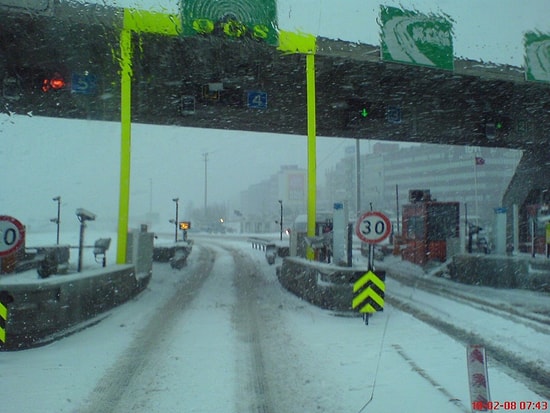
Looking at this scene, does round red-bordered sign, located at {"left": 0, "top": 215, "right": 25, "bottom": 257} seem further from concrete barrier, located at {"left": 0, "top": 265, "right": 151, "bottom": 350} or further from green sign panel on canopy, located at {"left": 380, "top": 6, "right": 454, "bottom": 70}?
green sign panel on canopy, located at {"left": 380, "top": 6, "right": 454, "bottom": 70}

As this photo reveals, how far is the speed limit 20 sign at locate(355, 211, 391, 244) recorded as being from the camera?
9.59 m

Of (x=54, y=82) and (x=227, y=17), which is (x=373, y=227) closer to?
(x=227, y=17)

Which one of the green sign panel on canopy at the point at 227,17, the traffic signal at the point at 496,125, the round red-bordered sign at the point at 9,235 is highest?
the green sign panel on canopy at the point at 227,17

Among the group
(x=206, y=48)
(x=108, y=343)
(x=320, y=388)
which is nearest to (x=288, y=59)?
(x=206, y=48)

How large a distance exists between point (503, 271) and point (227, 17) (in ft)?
38.1

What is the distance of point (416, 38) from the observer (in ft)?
48.2

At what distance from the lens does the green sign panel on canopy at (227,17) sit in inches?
514

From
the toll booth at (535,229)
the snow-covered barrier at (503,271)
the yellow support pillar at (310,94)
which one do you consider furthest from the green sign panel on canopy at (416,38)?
the toll booth at (535,229)

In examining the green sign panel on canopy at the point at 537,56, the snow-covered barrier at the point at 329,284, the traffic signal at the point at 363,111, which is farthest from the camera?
the traffic signal at the point at 363,111

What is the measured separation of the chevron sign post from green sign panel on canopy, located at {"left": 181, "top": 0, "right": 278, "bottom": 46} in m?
7.55

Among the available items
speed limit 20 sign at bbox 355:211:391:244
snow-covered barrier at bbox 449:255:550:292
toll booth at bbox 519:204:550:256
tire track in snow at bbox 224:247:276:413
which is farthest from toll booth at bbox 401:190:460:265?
speed limit 20 sign at bbox 355:211:391:244

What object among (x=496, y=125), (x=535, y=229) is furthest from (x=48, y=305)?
(x=535, y=229)

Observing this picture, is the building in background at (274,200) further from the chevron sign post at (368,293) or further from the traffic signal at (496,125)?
the chevron sign post at (368,293)

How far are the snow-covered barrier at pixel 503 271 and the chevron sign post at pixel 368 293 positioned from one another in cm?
742
